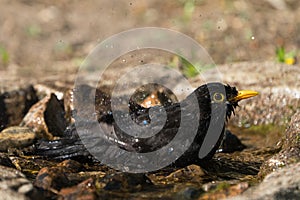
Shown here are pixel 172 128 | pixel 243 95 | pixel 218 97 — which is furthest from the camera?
pixel 243 95

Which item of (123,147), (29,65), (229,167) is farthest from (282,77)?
(29,65)

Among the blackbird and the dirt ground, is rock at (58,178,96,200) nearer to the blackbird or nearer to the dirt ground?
the blackbird

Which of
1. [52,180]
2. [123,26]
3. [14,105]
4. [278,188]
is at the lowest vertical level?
[278,188]

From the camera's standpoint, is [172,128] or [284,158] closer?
[284,158]

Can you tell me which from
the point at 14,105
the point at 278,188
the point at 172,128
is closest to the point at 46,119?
the point at 14,105

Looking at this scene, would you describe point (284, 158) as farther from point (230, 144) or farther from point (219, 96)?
point (230, 144)

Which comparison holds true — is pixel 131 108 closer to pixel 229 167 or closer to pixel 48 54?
pixel 229 167

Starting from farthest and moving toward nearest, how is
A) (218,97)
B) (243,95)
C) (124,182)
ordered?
(243,95) → (218,97) → (124,182)
